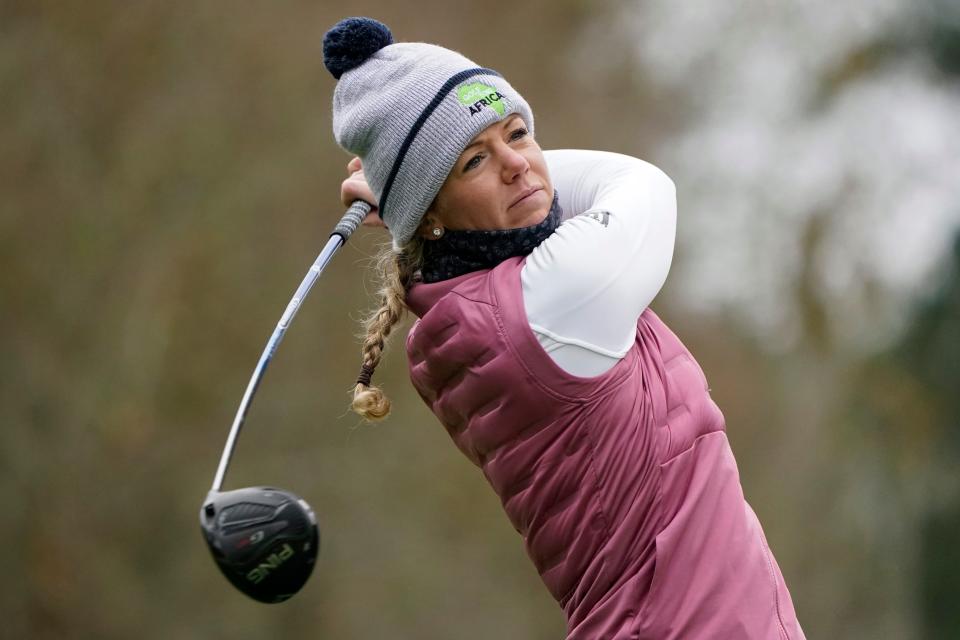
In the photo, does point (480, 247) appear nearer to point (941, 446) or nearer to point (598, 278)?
point (598, 278)

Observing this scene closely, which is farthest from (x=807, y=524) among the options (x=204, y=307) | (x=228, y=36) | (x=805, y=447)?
Answer: (x=228, y=36)

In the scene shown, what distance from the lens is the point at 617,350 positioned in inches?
74.9

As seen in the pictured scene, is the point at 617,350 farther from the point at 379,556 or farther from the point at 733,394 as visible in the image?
the point at 733,394

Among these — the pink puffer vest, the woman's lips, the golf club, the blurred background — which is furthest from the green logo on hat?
the blurred background

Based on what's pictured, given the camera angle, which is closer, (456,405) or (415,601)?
(456,405)

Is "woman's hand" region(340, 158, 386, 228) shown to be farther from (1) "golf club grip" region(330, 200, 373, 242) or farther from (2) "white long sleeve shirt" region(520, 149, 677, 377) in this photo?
(2) "white long sleeve shirt" region(520, 149, 677, 377)

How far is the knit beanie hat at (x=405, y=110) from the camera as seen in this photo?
2.00m

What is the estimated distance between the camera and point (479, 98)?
2020 mm

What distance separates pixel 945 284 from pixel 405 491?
10.0ft

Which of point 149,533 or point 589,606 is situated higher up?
point 589,606

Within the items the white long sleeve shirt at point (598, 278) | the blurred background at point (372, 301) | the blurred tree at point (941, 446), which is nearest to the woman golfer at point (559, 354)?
the white long sleeve shirt at point (598, 278)

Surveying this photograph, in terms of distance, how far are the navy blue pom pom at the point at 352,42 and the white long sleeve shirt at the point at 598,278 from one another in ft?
1.33

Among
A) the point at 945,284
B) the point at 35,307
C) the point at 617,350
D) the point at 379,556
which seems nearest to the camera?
the point at 617,350

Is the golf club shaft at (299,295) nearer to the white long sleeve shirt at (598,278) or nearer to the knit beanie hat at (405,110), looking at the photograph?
the knit beanie hat at (405,110)
